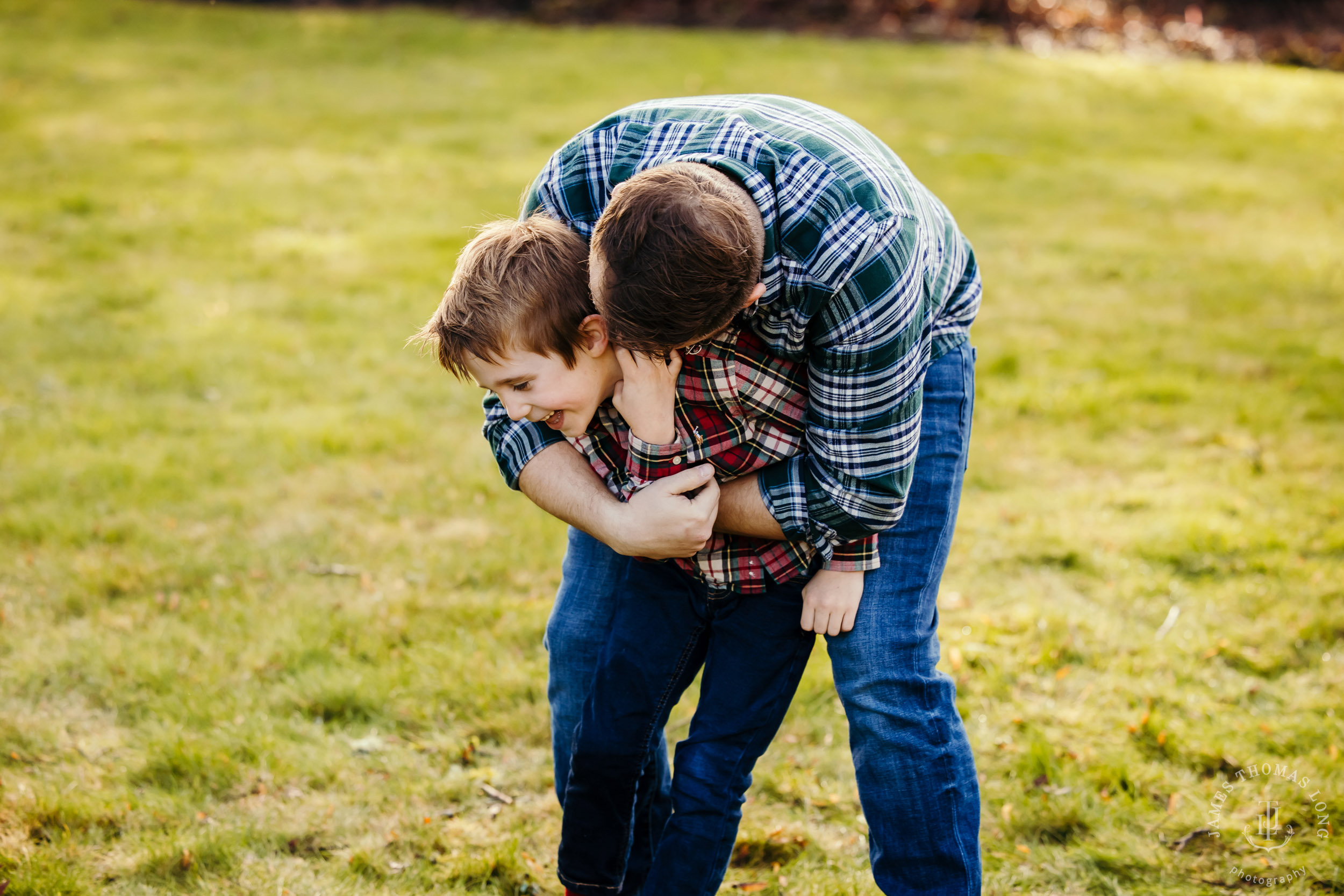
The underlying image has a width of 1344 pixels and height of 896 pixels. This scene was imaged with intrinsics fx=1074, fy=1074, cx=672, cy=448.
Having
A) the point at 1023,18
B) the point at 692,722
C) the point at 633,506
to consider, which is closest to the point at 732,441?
the point at 633,506

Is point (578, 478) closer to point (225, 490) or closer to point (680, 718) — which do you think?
point (680, 718)

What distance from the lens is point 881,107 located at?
9992mm

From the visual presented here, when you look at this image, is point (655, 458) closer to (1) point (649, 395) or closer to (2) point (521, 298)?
(1) point (649, 395)

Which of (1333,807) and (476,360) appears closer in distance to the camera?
(476,360)

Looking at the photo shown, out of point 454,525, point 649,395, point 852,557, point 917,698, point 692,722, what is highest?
point 649,395

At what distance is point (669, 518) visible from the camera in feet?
7.04

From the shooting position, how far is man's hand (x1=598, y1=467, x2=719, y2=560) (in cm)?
216

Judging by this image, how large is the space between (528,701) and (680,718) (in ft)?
1.59

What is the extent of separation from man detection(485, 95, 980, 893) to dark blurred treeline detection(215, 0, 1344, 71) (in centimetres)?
1134

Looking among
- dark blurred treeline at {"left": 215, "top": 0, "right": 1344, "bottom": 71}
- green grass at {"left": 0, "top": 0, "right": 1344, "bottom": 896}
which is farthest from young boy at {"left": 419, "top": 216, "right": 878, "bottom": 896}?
dark blurred treeline at {"left": 215, "top": 0, "right": 1344, "bottom": 71}

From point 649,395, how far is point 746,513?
1.06 feet

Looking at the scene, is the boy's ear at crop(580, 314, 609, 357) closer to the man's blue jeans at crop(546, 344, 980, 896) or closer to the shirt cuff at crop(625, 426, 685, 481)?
the shirt cuff at crop(625, 426, 685, 481)

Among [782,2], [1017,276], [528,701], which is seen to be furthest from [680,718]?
[782,2]

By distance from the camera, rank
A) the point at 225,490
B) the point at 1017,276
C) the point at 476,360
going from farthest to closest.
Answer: the point at 1017,276 → the point at 225,490 → the point at 476,360
